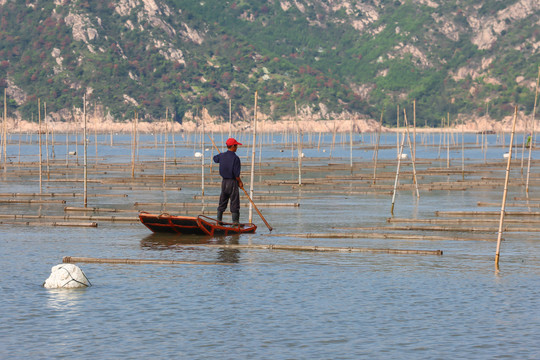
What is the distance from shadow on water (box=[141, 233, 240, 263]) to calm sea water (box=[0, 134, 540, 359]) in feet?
0.16

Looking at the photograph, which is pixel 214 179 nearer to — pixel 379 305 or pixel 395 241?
pixel 395 241

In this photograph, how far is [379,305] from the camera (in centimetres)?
1516

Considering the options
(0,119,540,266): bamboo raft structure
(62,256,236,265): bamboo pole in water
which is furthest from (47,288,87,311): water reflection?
(0,119,540,266): bamboo raft structure

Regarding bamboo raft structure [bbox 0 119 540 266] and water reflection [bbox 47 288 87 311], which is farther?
bamboo raft structure [bbox 0 119 540 266]

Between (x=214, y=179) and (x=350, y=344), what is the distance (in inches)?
1473

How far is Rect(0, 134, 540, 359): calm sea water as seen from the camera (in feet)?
41.4

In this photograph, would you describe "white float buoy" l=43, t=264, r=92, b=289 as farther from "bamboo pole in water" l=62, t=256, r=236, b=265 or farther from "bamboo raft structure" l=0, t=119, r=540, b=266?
"bamboo raft structure" l=0, t=119, r=540, b=266

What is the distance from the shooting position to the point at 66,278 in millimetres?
16219

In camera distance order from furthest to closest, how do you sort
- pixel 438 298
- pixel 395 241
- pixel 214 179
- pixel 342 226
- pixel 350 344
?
1. pixel 214 179
2. pixel 342 226
3. pixel 395 241
4. pixel 438 298
5. pixel 350 344

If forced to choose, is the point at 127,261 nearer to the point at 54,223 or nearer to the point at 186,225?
the point at 186,225

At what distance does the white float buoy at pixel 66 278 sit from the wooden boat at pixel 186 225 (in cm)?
615

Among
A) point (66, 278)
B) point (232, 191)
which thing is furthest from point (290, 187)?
point (66, 278)

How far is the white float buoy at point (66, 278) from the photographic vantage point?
16203 mm

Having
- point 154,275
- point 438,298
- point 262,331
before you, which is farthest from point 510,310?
point 154,275
